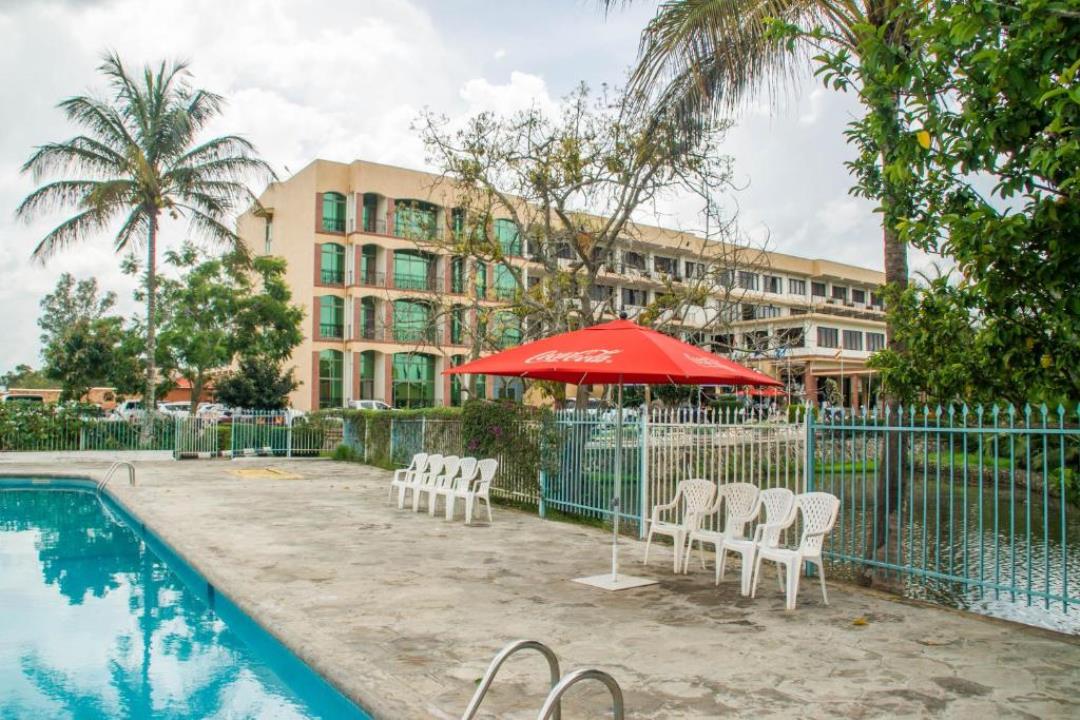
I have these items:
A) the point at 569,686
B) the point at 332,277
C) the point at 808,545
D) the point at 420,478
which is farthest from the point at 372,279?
the point at 569,686

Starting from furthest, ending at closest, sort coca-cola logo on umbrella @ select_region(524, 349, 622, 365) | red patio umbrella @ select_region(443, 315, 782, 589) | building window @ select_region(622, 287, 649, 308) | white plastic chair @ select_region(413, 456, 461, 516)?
1. building window @ select_region(622, 287, 649, 308)
2. white plastic chair @ select_region(413, 456, 461, 516)
3. coca-cola logo on umbrella @ select_region(524, 349, 622, 365)
4. red patio umbrella @ select_region(443, 315, 782, 589)

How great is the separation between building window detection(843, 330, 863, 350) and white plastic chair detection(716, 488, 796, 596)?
47061mm

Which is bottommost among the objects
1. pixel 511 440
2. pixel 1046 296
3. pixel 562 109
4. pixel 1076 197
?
pixel 511 440

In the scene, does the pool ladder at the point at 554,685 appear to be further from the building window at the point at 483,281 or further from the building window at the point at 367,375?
the building window at the point at 367,375

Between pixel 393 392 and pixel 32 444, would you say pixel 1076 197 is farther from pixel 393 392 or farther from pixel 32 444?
pixel 393 392

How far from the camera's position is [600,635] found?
6.22 metres

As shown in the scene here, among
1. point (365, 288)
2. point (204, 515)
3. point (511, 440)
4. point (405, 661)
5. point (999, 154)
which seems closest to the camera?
point (999, 154)

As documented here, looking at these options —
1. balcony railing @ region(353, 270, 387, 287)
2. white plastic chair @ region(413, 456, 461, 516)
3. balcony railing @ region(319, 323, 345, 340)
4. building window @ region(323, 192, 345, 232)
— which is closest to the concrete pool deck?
white plastic chair @ region(413, 456, 461, 516)

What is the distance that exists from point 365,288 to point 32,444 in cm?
2160

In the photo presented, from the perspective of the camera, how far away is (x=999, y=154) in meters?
5.04

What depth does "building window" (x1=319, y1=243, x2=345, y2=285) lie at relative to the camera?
1734 inches

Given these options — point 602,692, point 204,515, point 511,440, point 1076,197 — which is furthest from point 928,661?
point 204,515

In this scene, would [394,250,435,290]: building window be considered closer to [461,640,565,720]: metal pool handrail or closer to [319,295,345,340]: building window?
[319,295,345,340]: building window

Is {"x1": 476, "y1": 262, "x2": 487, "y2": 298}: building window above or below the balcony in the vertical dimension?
below
